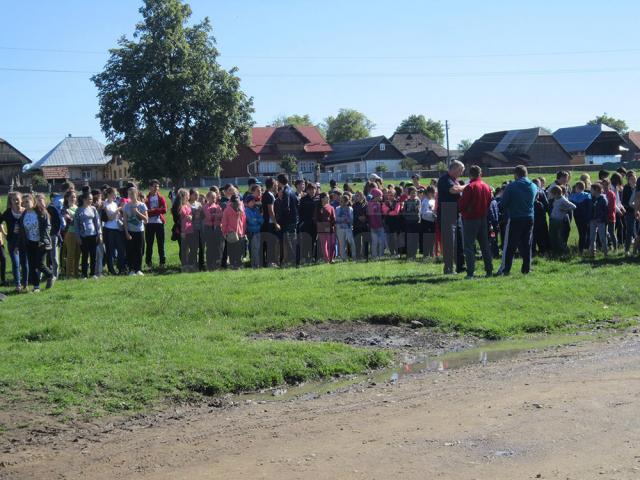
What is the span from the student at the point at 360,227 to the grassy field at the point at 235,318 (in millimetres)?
2364

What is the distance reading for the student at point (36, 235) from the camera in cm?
1762

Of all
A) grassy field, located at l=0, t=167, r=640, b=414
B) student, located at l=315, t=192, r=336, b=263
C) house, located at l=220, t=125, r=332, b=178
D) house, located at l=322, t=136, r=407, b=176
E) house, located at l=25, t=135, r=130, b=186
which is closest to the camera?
grassy field, located at l=0, t=167, r=640, b=414

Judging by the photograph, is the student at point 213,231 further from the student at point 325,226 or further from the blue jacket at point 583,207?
the blue jacket at point 583,207

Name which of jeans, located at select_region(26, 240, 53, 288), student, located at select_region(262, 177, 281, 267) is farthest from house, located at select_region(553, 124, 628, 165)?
jeans, located at select_region(26, 240, 53, 288)

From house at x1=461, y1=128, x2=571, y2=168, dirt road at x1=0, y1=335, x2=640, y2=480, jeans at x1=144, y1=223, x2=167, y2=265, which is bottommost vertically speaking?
dirt road at x1=0, y1=335, x2=640, y2=480

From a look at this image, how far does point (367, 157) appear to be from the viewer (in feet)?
369

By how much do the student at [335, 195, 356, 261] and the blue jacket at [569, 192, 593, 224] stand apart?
18.9 feet

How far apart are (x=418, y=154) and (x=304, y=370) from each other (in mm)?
114657

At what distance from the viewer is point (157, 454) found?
7.59 meters

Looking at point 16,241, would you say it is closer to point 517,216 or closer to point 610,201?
point 517,216

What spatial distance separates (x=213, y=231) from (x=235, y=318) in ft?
25.0

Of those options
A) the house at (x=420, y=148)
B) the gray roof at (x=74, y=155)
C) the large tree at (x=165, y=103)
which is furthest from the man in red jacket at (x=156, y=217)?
the house at (x=420, y=148)

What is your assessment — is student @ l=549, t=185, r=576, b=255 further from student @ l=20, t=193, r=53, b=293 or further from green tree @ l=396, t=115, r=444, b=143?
green tree @ l=396, t=115, r=444, b=143

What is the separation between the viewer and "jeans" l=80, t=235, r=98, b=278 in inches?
768
